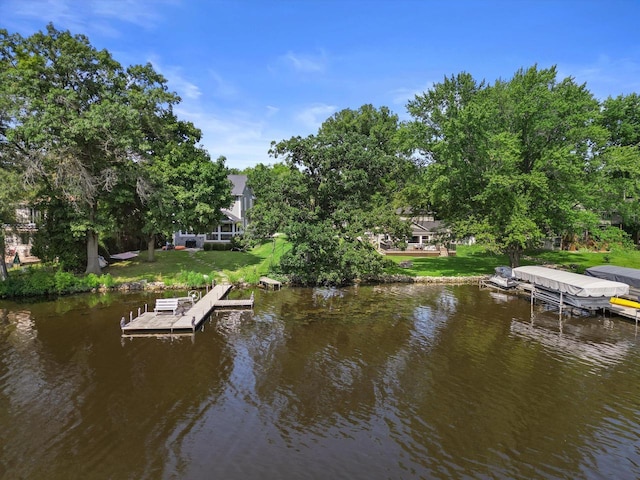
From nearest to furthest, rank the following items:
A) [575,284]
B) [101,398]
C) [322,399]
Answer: [101,398] → [322,399] → [575,284]

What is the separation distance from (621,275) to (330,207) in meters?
20.7

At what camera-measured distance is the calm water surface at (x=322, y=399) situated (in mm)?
10164

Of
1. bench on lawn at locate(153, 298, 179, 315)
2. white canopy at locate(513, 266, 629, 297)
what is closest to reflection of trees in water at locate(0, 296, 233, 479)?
bench on lawn at locate(153, 298, 179, 315)

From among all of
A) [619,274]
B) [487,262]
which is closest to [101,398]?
[619,274]

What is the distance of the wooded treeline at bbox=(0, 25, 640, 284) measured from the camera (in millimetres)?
28984

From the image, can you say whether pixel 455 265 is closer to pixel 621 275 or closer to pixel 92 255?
pixel 621 275

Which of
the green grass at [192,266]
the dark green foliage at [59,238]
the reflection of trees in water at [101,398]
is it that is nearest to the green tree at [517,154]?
the green grass at [192,266]

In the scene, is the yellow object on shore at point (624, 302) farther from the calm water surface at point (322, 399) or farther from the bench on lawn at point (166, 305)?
the bench on lawn at point (166, 305)

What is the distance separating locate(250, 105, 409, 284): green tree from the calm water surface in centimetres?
970

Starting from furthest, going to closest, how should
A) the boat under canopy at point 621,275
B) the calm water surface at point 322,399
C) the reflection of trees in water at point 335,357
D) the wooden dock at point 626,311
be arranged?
the boat under canopy at point 621,275
the wooden dock at point 626,311
the reflection of trees in water at point 335,357
the calm water surface at point 322,399

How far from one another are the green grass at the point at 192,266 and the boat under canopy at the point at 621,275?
2474cm

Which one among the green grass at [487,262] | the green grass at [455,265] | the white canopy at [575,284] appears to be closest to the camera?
the white canopy at [575,284]

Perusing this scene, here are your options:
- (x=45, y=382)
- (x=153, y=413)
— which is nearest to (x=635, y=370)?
(x=153, y=413)

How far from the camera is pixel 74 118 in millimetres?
27703
